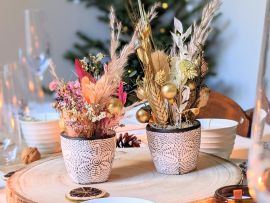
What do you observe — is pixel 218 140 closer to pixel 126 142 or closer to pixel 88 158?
pixel 126 142

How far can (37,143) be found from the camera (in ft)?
3.89

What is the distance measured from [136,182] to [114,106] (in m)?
0.13

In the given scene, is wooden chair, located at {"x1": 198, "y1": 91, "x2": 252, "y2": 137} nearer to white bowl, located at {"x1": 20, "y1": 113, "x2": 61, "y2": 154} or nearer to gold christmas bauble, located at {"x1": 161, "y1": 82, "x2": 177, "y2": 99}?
white bowl, located at {"x1": 20, "y1": 113, "x2": 61, "y2": 154}

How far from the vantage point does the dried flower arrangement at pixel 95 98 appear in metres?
0.84

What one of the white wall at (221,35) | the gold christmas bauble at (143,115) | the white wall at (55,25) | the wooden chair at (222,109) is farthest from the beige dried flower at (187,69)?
the white wall at (55,25)

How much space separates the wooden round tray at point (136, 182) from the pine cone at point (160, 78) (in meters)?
0.16

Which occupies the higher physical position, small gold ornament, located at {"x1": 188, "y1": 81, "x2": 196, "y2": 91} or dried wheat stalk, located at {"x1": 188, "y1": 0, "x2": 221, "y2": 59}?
dried wheat stalk, located at {"x1": 188, "y1": 0, "x2": 221, "y2": 59}

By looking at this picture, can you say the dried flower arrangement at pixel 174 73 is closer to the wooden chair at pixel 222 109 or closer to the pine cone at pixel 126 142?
the pine cone at pixel 126 142

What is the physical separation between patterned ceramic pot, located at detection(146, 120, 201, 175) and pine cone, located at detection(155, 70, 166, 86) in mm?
82

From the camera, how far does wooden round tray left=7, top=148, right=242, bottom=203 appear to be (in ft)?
2.64

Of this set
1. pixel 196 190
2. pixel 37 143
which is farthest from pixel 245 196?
pixel 37 143

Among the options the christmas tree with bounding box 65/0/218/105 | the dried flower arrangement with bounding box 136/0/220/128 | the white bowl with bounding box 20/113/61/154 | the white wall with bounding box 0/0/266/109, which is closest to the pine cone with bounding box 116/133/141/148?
the white bowl with bounding box 20/113/61/154

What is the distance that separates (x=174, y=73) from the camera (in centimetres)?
90

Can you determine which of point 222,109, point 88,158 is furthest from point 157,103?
point 222,109
